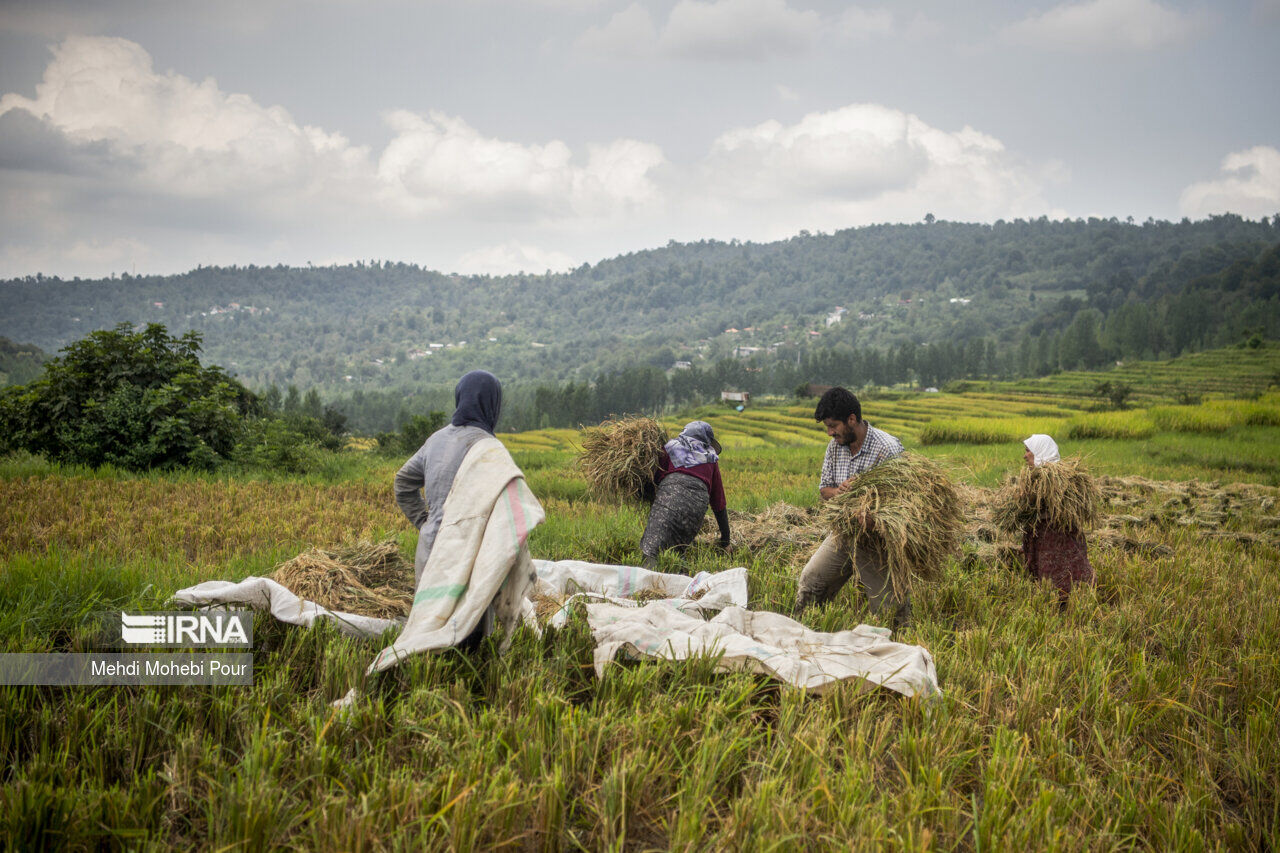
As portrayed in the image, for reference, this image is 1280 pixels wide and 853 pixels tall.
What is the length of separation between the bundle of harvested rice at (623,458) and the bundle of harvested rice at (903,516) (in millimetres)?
2430

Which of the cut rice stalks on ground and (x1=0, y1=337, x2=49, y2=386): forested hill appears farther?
(x1=0, y1=337, x2=49, y2=386): forested hill

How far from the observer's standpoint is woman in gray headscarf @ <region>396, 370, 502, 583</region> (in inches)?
137

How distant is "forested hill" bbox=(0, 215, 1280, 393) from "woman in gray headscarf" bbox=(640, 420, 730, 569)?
4828 centimetres

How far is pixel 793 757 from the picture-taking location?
2.44 m

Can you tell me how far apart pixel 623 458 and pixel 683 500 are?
1103 millimetres

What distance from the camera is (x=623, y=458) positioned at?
6.49 m

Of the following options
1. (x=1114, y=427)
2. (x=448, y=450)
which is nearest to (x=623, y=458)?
(x=448, y=450)

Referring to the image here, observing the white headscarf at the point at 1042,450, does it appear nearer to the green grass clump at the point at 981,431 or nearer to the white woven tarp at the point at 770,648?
the white woven tarp at the point at 770,648

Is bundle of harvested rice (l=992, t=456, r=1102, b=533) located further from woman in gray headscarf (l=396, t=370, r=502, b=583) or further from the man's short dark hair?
woman in gray headscarf (l=396, t=370, r=502, b=583)

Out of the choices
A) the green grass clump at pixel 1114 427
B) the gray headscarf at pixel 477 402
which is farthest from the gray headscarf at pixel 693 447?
the green grass clump at pixel 1114 427

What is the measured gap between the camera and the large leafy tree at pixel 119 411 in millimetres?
9195

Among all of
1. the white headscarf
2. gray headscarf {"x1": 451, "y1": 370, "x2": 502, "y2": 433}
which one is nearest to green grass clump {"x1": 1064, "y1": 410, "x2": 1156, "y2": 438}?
the white headscarf

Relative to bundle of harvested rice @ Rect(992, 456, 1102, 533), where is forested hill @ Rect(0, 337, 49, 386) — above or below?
above

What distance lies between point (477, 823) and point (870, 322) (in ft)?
427
